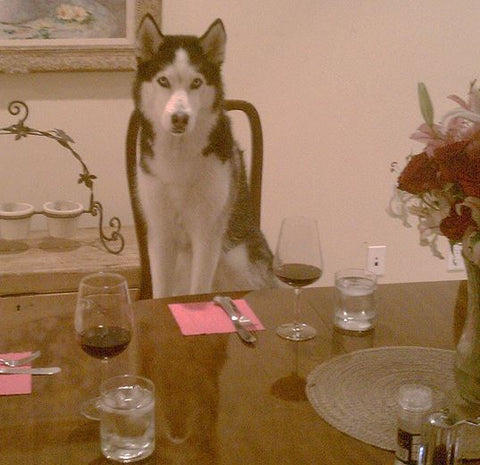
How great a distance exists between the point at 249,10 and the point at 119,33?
453mm

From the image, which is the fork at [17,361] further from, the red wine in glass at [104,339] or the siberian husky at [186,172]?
the siberian husky at [186,172]

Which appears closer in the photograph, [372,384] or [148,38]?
[372,384]

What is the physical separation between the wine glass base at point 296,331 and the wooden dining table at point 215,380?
2 cm

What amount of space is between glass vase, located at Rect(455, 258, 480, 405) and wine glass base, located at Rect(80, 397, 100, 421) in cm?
56

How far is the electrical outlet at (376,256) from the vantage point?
9.87ft

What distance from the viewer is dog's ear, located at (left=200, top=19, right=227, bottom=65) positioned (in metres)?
2.31

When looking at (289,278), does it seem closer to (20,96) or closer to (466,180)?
(466,180)

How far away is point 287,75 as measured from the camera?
Answer: 8.96ft

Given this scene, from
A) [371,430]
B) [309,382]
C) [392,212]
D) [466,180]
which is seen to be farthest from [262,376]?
[466,180]

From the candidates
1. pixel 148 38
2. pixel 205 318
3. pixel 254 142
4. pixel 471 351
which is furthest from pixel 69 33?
pixel 471 351

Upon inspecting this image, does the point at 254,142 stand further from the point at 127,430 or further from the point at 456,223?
the point at 127,430

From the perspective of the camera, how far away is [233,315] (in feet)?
5.11

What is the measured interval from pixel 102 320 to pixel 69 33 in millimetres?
1530

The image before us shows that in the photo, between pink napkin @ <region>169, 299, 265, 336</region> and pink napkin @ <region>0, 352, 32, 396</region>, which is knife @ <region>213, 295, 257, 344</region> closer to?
pink napkin @ <region>169, 299, 265, 336</region>
